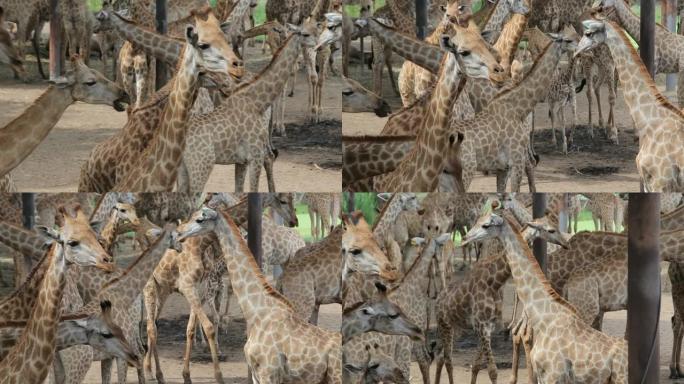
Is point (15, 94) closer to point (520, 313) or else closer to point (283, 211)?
point (283, 211)

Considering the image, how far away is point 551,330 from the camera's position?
8547 mm

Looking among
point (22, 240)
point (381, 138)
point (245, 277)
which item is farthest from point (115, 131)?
point (381, 138)

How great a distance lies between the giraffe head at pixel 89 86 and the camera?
26.6 feet

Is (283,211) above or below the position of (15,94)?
below

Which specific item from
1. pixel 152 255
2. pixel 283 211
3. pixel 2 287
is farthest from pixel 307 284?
pixel 2 287

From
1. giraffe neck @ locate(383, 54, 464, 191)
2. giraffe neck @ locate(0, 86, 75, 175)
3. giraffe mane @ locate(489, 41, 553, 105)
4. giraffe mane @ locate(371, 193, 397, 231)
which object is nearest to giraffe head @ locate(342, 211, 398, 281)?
giraffe mane @ locate(371, 193, 397, 231)

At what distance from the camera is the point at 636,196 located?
27.4 feet

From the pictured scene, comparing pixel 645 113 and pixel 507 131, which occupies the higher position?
pixel 645 113

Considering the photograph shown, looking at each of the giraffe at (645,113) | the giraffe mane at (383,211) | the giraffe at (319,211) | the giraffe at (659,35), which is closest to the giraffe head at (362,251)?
the giraffe mane at (383,211)

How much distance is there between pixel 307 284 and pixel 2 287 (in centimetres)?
207

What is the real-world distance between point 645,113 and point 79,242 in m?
3.70

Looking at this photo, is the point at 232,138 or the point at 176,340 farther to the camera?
the point at 176,340

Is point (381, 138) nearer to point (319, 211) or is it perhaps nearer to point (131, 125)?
point (319, 211)

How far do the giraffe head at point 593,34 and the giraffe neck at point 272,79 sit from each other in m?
1.86
